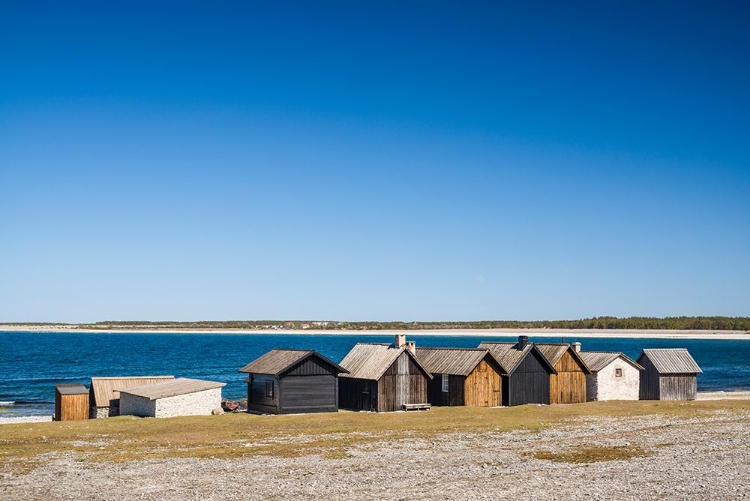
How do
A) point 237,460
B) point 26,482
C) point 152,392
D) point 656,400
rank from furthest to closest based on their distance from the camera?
point 656,400
point 152,392
point 237,460
point 26,482

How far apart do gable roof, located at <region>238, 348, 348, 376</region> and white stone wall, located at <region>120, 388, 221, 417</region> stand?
116 inches

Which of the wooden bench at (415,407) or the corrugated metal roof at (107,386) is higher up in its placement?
the corrugated metal roof at (107,386)

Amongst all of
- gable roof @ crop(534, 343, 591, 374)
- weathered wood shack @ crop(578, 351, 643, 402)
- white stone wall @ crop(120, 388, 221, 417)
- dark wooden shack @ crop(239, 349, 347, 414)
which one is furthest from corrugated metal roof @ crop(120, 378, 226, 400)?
weathered wood shack @ crop(578, 351, 643, 402)

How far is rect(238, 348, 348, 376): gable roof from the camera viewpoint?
172ft

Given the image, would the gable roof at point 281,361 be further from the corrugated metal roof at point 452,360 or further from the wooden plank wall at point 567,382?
the wooden plank wall at point 567,382

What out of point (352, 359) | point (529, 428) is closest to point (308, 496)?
Answer: point (529, 428)

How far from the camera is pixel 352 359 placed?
58.4 meters

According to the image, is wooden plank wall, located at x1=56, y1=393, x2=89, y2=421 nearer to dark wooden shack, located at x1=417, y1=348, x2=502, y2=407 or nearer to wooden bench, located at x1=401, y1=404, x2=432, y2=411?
wooden bench, located at x1=401, y1=404, x2=432, y2=411

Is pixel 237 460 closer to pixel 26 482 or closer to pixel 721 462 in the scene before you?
pixel 26 482

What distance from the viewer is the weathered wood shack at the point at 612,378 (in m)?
63.8

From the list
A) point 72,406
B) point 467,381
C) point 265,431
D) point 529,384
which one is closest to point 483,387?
point 467,381

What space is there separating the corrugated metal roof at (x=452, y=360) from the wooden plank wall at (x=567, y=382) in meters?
7.14

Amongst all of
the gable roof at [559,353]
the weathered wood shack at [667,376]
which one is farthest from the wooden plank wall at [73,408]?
the weathered wood shack at [667,376]

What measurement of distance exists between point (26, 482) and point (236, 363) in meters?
103
